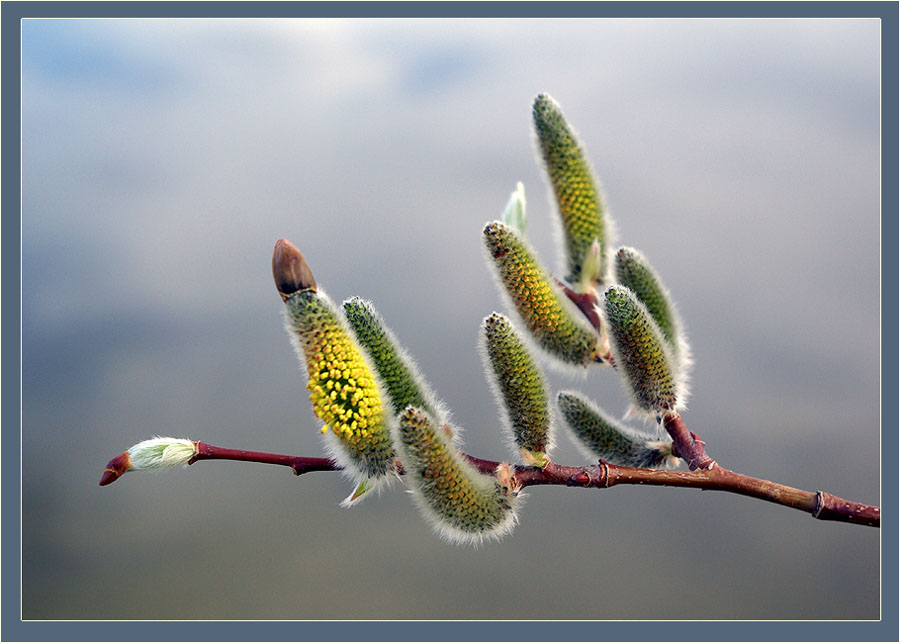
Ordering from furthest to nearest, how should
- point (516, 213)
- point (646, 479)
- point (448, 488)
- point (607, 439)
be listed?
point (516, 213) → point (607, 439) → point (646, 479) → point (448, 488)

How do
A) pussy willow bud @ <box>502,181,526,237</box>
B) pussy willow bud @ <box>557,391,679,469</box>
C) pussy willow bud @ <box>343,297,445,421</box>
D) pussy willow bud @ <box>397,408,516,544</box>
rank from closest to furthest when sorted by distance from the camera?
pussy willow bud @ <box>397,408,516,544</box> → pussy willow bud @ <box>343,297,445,421</box> → pussy willow bud @ <box>557,391,679,469</box> → pussy willow bud @ <box>502,181,526,237</box>

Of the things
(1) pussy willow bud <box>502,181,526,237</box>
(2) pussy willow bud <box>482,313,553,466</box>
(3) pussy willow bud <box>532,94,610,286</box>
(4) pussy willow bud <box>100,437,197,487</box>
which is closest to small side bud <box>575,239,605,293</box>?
(3) pussy willow bud <box>532,94,610,286</box>

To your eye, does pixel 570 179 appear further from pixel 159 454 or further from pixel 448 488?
pixel 159 454

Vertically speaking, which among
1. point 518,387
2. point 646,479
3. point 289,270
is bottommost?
point 646,479

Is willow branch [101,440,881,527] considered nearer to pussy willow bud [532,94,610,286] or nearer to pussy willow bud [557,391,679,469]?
pussy willow bud [557,391,679,469]

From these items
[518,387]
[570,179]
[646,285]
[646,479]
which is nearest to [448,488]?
[518,387]

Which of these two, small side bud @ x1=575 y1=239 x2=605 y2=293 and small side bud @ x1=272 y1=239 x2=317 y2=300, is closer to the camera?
small side bud @ x1=272 y1=239 x2=317 y2=300

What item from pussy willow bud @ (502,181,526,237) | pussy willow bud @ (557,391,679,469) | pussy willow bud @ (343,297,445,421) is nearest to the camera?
pussy willow bud @ (343,297,445,421)

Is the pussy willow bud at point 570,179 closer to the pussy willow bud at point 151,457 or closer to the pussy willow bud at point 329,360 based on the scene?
the pussy willow bud at point 329,360

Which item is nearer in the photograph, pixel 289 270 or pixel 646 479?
pixel 289 270
